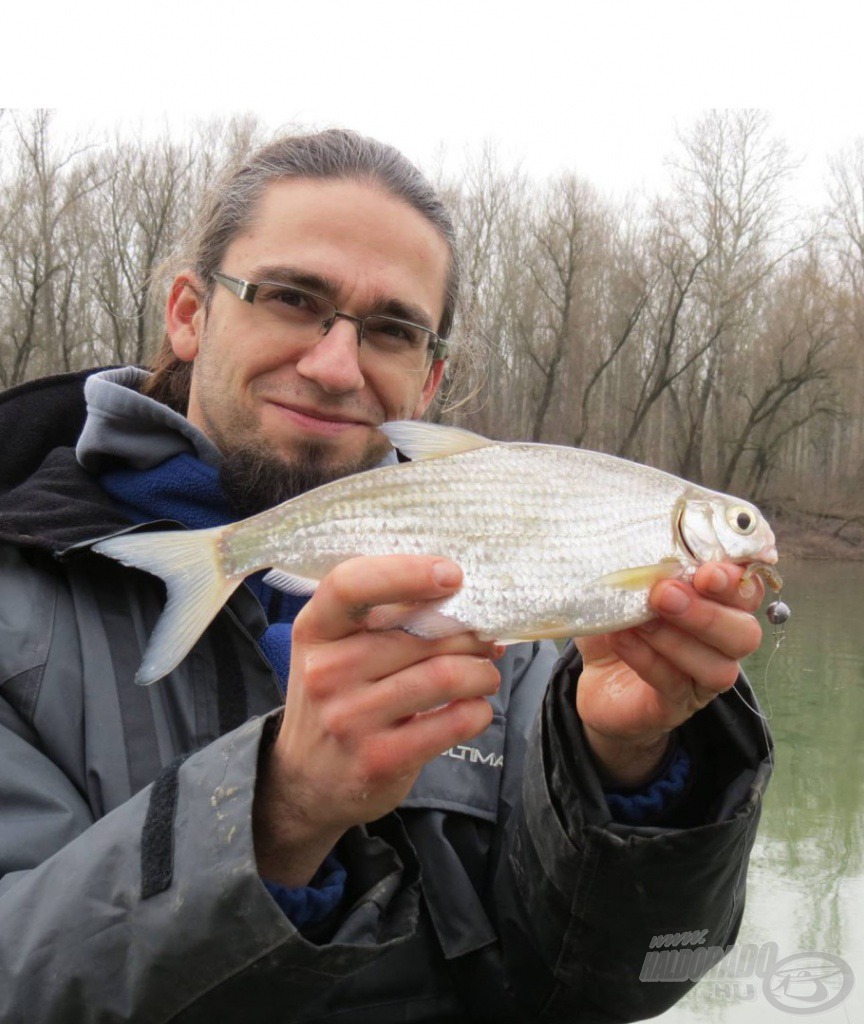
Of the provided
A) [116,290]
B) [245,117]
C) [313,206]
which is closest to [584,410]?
[245,117]

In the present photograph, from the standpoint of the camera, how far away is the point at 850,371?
81.6 feet

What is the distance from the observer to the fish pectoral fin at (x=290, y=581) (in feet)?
5.44

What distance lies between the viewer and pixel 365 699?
1385mm

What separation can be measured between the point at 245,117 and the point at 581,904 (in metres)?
24.2

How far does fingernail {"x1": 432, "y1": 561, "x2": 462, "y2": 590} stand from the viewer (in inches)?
56.2

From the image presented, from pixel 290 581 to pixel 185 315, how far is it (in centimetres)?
134

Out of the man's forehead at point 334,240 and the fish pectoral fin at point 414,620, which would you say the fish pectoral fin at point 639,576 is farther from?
the man's forehead at point 334,240

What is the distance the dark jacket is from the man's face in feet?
1.44

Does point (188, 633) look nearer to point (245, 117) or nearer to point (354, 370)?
point (354, 370)

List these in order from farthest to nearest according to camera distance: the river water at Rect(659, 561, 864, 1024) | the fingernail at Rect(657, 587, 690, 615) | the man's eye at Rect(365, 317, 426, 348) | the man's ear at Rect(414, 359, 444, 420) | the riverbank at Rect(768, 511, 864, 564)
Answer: the riverbank at Rect(768, 511, 864, 564) → the river water at Rect(659, 561, 864, 1024) → the man's ear at Rect(414, 359, 444, 420) → the man's eye at Rect(365, 317, 426, 348) → the fingernail at Rect(657, 587, 690, 615)

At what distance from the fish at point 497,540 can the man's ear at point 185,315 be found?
1136 millimetres

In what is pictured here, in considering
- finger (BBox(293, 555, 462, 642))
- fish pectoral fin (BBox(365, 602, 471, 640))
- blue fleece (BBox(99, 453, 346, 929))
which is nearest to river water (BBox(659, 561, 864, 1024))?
blue fleece (BBox(99, 453, 346, 929))

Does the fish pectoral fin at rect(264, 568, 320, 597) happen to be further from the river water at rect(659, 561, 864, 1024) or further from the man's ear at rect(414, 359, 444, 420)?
the river water at rect(659, 561, 864, 1024)

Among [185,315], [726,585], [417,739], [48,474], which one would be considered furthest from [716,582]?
[185,315]
